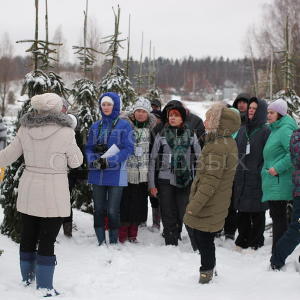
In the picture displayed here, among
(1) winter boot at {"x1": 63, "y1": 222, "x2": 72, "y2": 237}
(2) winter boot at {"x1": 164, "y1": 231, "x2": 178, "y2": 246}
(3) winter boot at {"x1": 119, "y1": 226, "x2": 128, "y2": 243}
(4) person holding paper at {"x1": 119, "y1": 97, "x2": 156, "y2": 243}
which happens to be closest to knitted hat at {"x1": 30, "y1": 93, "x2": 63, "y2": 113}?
(4) person holding paper at {"x1": 119, "y1": 97, "x2": 156, "y2": 243}

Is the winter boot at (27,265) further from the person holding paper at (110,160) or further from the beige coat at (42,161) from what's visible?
the person holding paper at (110,160)

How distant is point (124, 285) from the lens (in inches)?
159

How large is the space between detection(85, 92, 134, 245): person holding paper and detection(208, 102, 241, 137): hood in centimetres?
162

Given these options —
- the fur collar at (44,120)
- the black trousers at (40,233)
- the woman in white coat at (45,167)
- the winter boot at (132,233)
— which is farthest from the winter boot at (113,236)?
the fur collar at (44,120)

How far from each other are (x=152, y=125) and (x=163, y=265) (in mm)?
2108

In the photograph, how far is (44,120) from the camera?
142 inches

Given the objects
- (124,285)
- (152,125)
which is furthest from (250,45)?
(124,285)

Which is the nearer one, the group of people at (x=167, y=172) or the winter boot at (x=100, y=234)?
the group of people at (x=167, y=172)

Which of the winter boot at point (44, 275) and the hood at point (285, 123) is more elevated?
the hood at point (285, 123)

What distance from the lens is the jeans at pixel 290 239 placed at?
13.5 ft

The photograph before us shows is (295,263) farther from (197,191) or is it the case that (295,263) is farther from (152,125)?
(152,125)

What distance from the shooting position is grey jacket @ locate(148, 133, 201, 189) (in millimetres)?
5449

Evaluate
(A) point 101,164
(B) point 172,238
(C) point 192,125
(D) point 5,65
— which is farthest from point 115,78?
(D) point 5,65

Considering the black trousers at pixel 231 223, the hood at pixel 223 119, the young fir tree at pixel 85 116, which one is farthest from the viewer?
the young fir tree at pixel 85 116
